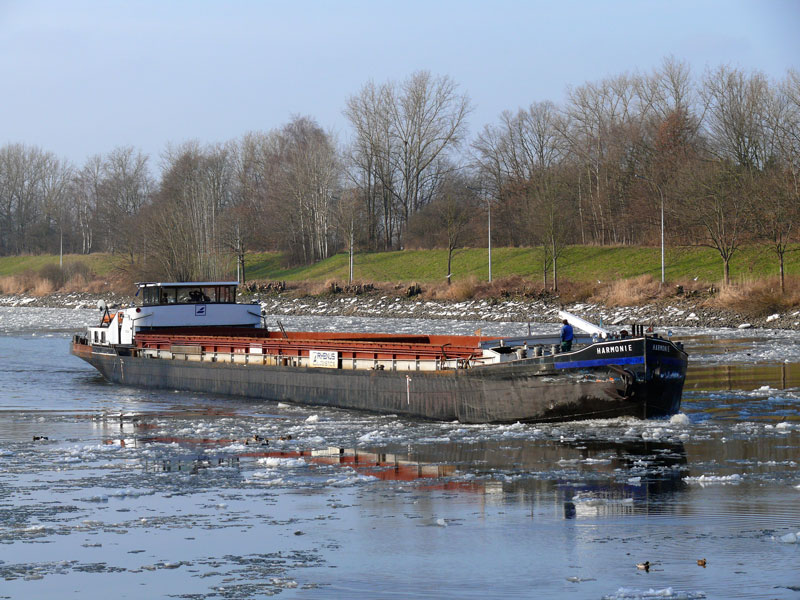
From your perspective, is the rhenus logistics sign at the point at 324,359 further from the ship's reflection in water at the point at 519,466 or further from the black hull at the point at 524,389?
the ship's reflection in water at the point at 519,466

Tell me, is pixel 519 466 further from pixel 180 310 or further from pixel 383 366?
pixel 180 310

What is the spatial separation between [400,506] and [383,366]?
1109cm

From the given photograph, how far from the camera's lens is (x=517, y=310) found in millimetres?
57906

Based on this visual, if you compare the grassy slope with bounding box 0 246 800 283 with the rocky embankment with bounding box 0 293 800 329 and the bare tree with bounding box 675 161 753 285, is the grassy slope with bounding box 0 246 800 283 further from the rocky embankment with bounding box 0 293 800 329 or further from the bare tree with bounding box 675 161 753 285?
the rocky embankment with bounding box 0 293 800 329

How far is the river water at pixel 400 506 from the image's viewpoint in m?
9.42

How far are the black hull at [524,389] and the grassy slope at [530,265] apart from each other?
1481 inches

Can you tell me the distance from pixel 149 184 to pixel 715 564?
12196cm

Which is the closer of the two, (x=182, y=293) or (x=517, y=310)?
(x=182, y=293)

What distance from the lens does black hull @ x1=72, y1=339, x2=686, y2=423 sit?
60.4ft

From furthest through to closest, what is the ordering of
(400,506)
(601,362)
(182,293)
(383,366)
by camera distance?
1. (182,293)
2. (383,366)
3. (601,362)
4. (400,506)

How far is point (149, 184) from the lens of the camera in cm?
12512

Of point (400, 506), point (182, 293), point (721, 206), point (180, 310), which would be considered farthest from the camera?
point (721, 206)

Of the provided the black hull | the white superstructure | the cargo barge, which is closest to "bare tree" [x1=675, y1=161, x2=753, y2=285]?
the white superstructure

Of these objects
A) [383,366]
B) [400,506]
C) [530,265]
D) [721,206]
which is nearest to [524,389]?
[383,366]
